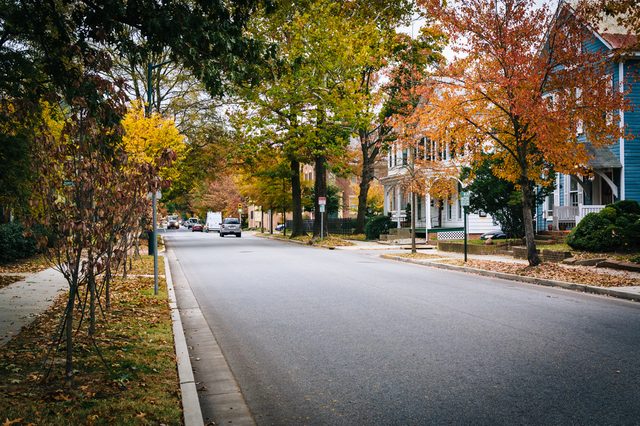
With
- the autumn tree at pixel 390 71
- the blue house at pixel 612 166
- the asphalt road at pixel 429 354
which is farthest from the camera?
the autumn tree at pixel 390 71

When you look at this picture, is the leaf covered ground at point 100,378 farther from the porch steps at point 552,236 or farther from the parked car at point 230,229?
the parked car at point 230,229

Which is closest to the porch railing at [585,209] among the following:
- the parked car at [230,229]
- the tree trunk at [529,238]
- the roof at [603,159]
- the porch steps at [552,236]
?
the porch steps at [552,236]

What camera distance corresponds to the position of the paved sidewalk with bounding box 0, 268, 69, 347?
8820 mm

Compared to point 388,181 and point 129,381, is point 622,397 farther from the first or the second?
point 388,181

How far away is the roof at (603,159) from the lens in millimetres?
26141

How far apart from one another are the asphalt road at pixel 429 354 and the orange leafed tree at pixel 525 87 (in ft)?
17.9

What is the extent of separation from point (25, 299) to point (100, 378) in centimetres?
658

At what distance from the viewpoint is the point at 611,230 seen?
789 inches

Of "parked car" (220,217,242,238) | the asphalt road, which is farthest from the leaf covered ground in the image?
"parked car" (220,217,242,238)

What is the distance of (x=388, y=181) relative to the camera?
45844mm

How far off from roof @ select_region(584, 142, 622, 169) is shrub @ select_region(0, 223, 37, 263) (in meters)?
23.2

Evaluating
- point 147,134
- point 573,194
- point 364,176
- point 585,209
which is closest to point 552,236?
point 585,209

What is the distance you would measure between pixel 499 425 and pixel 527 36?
1510cm

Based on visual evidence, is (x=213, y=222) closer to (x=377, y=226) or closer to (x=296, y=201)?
(x=296, y=201)
